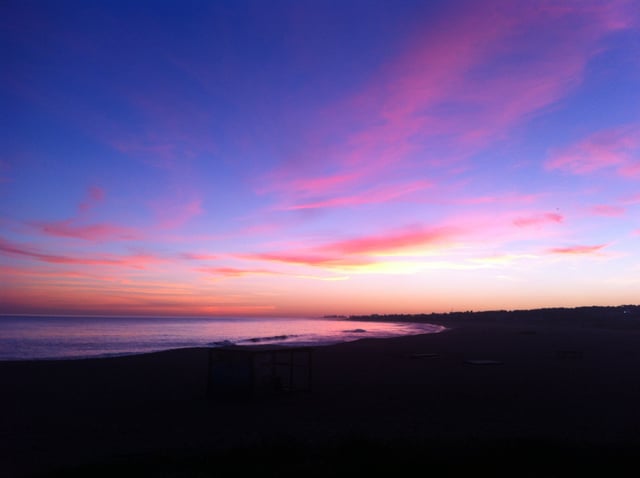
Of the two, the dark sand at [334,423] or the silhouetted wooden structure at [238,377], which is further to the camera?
the silhouetted wooden structure at [238,377]

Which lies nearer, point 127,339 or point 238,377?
point 238,377

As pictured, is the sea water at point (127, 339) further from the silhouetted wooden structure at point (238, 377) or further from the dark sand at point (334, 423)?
the silhouetted wooden structure at point (238, 377)

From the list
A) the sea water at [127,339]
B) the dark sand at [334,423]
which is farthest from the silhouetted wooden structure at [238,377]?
the sea water at [127,339]

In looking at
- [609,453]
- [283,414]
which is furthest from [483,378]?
[609,453]

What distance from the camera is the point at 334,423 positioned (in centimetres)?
1549

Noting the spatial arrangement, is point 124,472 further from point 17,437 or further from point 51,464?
A: point 17,437

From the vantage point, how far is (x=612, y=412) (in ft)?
56.5

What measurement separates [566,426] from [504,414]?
2202 millimetres

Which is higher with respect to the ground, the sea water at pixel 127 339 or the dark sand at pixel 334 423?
the sea water at pixel 127 339

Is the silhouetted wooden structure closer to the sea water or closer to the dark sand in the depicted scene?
the dark sand

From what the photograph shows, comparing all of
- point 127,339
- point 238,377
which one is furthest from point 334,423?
point 127,339

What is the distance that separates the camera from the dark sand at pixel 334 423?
10.2 m

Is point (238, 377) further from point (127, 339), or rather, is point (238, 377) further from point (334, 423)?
point (127, 339)

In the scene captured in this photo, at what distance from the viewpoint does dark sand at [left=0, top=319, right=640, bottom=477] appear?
1017 centimetres
